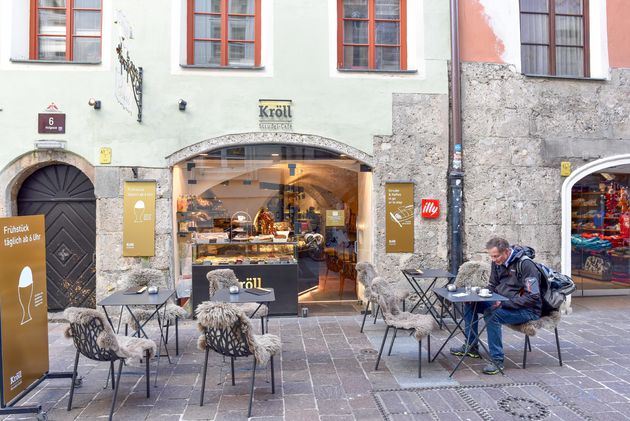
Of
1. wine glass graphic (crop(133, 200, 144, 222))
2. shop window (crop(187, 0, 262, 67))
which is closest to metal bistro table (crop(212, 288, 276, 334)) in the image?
wine glass graphic (crop(133, 200, 144, 222))

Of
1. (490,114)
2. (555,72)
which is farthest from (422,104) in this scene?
(555,72)

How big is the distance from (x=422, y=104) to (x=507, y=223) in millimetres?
2506

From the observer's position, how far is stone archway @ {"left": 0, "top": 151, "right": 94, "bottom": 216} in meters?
6.99

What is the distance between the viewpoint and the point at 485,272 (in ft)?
20.3

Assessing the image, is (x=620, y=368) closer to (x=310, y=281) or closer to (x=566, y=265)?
(x=566, y=265)

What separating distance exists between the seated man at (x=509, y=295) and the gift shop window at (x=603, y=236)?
510cm

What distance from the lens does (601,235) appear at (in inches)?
374

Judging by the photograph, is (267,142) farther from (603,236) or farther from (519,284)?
(603,236)

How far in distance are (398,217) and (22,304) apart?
5366 millimetres

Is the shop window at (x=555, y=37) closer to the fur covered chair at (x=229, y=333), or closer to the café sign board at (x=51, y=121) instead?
the fur covered chair at (x=229, y=333)

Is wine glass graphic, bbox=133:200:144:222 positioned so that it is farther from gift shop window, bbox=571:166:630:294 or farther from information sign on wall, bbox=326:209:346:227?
gift shop window, bbox=571:166:630:294

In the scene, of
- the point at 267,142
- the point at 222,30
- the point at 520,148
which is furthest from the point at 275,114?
the point at 520,148

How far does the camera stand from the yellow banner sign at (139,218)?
279 inches

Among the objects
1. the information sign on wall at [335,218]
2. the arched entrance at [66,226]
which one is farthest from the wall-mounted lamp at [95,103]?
the information sign on wall at [335,218]
